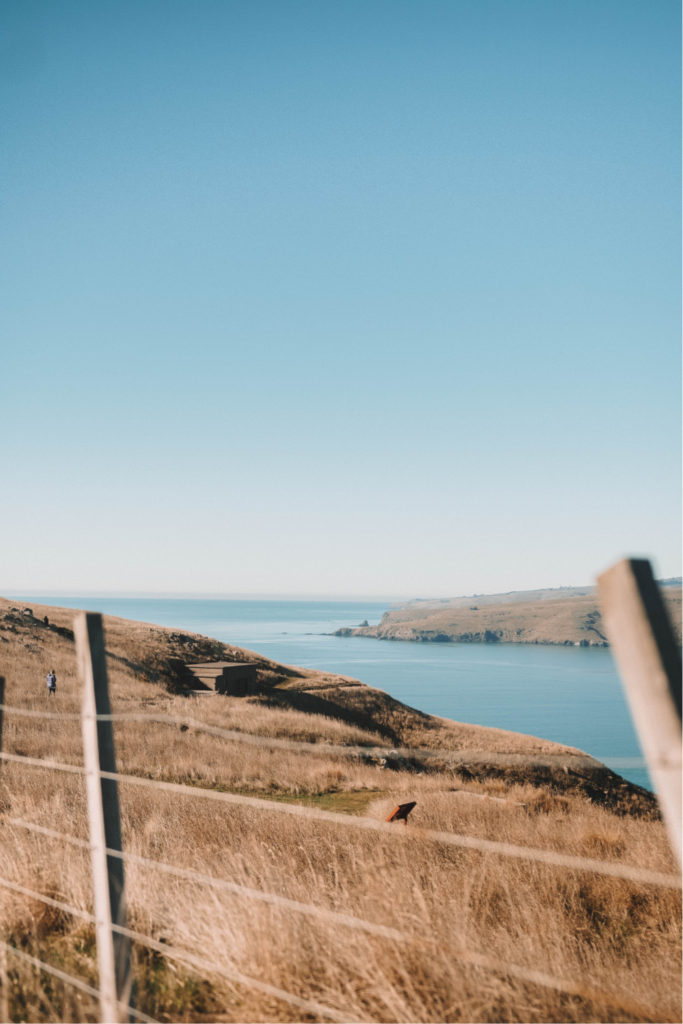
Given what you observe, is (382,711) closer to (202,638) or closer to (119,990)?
(202,638)

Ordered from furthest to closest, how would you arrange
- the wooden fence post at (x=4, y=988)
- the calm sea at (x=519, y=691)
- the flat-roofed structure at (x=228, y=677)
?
1. the calm sea at (x=519, y=691)
2. the flat-roofed structure at (x=228, y=677)
3. the wooden fence post at (x=4, y=988)

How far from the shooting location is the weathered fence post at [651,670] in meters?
1.78

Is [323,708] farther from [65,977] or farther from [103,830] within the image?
[103,830]

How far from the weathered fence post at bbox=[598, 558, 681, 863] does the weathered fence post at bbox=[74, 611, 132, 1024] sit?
8.02 feet

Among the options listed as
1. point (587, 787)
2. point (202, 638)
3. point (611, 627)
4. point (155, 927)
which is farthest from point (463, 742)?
point (611, 627)

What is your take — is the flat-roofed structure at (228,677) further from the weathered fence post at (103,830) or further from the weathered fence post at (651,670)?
the weathered fence post at (651,670)

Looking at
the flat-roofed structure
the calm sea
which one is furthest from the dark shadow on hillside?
the calm sea

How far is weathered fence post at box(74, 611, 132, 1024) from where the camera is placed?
3.17 metres

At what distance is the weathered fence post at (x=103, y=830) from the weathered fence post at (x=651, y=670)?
2443 mm

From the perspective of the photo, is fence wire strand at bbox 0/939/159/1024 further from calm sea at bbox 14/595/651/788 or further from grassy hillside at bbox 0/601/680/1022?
calm sea at bbox 14/595/651/788

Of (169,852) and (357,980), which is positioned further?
(169,852)

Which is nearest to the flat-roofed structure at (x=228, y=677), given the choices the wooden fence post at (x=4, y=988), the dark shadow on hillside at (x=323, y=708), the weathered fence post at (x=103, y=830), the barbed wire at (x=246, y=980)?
the dark shadow on hillside at (x=323, y=708)

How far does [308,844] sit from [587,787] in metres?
21.8

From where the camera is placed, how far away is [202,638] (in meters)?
58.7
